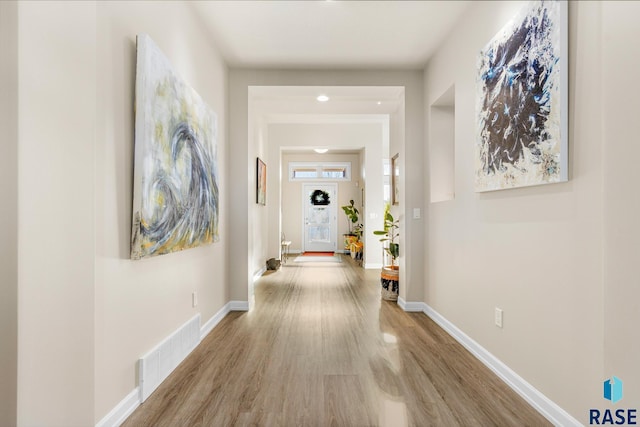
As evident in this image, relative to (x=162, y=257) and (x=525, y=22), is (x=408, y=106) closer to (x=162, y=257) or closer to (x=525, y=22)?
(x=525, y=22)

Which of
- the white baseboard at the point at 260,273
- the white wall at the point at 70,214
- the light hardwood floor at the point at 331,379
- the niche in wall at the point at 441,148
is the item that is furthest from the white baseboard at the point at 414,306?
the white wall at the point at 70,214

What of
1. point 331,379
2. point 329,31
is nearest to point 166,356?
point 331,379

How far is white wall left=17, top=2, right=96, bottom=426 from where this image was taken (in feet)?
4.27

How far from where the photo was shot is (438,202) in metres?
3.42

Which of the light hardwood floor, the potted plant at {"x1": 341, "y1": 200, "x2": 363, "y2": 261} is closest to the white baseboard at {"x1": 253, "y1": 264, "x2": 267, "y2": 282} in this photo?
the light hardwood floor

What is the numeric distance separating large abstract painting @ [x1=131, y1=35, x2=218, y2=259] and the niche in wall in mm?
2289

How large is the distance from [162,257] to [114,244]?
1.75ft

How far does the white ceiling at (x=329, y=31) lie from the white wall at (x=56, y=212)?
1584 millimetres

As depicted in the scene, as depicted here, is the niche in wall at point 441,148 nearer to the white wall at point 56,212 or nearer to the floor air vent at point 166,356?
the floor air vent at point 166,356

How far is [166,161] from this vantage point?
6.72ft

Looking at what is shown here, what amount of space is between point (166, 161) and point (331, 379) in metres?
1.71

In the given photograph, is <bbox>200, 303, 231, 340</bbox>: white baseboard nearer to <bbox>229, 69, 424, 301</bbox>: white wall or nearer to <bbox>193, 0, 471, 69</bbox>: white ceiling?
<bbox>229, 69, 424, 301</bbox>: white wall

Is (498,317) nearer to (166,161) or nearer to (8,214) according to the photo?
(166,161)

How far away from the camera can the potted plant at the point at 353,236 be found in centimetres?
815
